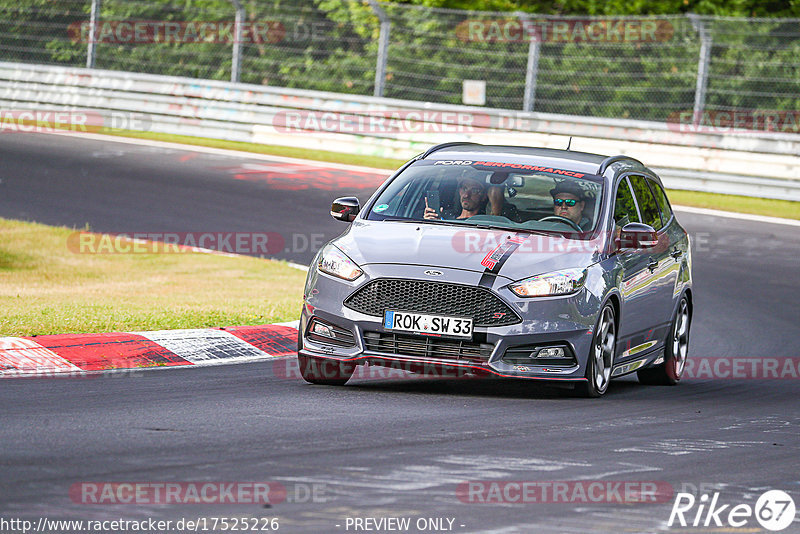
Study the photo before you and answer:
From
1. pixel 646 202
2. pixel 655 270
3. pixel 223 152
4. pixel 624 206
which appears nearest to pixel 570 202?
pixel 624 206

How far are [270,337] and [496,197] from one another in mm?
2447

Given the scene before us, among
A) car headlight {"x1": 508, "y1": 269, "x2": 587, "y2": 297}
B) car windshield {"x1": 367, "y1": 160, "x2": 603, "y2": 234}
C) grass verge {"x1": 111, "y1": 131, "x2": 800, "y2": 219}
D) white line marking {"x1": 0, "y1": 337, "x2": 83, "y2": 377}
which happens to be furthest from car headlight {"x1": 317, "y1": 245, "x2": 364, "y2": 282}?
grass verge {"x1": 111, "y1": 131, "x2": 800, "y2": 219}

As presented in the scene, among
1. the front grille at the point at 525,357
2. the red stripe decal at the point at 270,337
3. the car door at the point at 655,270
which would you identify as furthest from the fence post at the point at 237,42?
the front grille at the point at 525,357

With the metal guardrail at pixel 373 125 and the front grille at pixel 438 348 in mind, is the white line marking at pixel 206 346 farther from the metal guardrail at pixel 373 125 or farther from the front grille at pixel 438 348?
the metal guardrail at pixel 373 125

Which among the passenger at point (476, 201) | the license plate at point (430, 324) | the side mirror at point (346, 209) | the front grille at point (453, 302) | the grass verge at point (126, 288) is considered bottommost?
the grass verge at point (126, 288)

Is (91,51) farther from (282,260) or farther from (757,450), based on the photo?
(757,450)

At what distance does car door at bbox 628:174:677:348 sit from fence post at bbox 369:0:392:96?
13909mm

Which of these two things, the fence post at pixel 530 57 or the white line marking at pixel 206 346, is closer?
the white line marking at pixel 206 346

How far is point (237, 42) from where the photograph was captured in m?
25.9

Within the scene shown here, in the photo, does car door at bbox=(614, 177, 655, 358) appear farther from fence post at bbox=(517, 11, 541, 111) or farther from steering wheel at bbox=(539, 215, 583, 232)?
fence post at bbox=(517, 11, 541, 111)

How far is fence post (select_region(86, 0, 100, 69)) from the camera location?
26531mm

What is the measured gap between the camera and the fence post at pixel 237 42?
25766 mm

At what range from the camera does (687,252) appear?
38.0 feet

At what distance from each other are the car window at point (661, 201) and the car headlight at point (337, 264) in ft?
10.8
